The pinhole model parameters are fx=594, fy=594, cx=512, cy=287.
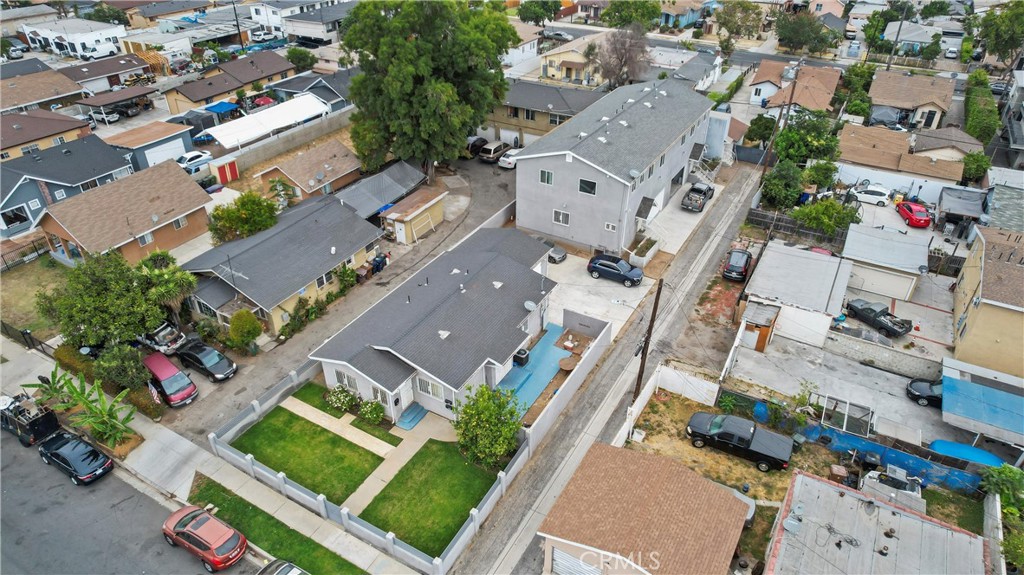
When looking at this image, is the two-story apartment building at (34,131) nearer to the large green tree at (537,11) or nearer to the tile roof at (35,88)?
the tile roof at (35,88)

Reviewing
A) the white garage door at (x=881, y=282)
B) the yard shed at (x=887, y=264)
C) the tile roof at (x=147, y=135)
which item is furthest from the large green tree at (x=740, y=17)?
the tile roof at (x=147, y=135)

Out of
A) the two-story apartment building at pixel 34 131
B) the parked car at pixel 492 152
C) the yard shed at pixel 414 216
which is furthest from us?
the parked car at pixel 492 152

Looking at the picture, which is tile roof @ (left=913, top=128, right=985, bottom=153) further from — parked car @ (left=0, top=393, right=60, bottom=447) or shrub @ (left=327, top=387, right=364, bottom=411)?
parked car @ (left=0, top=393, right=60, bottom=447)

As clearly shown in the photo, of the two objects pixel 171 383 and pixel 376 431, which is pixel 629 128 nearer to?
pixel 376 431

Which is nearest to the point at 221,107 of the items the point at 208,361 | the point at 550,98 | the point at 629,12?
the point at 550,98

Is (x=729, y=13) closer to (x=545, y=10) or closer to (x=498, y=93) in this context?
(x=545, y=10)

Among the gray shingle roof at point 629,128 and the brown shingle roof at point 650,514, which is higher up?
the gray shingle roof at point 629,128

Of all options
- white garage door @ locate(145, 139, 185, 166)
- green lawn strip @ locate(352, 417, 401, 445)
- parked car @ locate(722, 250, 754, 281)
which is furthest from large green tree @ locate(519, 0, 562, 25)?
green lawn strip @ locate(352, 417, 401, 445)
